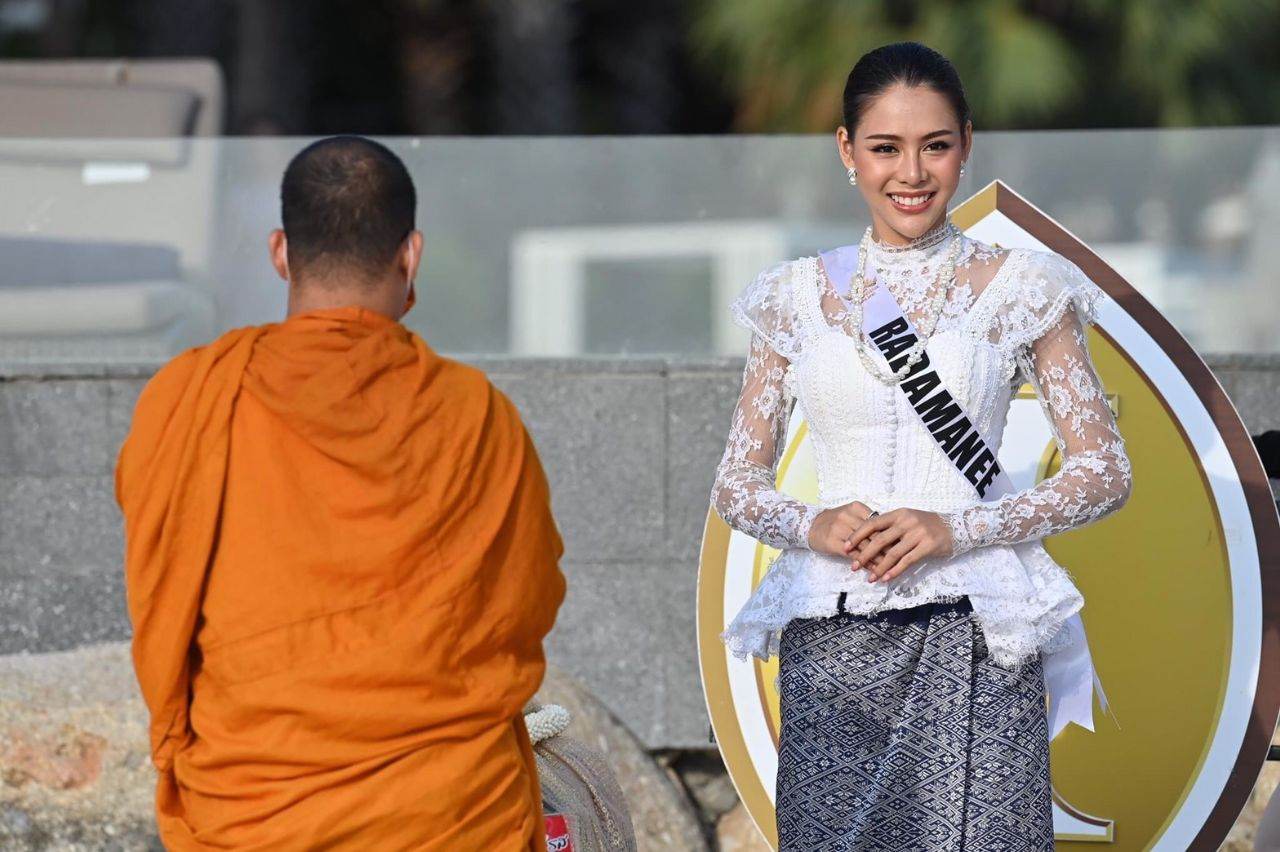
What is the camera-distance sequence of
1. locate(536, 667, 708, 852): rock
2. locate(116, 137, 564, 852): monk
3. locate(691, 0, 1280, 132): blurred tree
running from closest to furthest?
locate(116, 137, 564, 852): monk → locate(536, 667, 708, 852): rock → locate(691, 0, 1280, 132): blurred tree

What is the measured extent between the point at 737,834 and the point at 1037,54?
7.37 meters

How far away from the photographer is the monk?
2627mm

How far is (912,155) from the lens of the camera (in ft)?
9.82

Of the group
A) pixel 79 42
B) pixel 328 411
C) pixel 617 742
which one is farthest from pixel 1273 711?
pixel 79 42

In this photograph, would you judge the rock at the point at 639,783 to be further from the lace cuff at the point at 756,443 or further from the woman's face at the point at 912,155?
the woman's face at the point at 912,155

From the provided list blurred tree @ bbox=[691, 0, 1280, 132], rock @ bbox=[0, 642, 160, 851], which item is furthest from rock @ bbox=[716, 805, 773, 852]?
blurred tree @ bbox=[691, 0, 1280, 132]

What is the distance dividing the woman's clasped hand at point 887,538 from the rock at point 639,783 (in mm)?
2055

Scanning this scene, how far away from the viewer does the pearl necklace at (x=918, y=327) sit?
115 inches

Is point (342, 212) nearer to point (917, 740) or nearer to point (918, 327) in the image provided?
point (918, 327)

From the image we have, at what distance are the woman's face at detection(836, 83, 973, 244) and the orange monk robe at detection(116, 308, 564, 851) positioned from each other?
0.81 meters

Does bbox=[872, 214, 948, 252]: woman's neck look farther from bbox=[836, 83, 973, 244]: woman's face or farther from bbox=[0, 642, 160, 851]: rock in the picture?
bbox=[0, 642, 160, 851]: rock

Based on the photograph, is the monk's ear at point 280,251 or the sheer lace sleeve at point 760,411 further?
the sheer lace sleeve at point 760,411

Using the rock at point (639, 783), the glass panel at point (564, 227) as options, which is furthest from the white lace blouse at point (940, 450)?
the glass panel at point (564, 227)

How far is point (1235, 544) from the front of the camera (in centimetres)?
397
